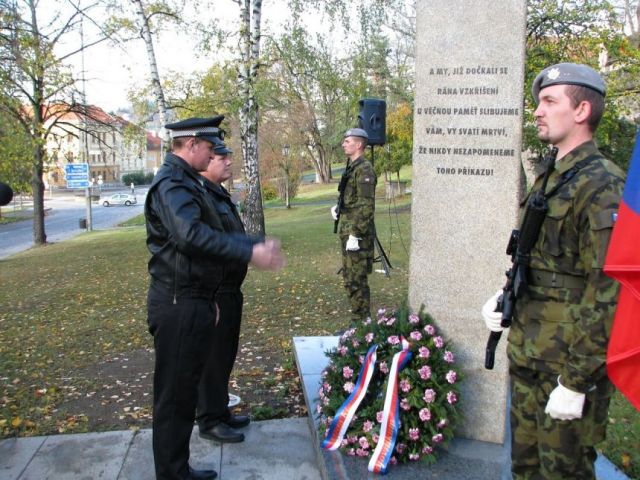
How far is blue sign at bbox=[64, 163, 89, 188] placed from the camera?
3108 centimetres

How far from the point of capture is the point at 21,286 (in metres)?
11.9

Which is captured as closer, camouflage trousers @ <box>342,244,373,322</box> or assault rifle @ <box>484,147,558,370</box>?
assault rifle @ <box>484,147,558,370</box>

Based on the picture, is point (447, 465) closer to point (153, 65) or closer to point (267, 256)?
point (267, 256)

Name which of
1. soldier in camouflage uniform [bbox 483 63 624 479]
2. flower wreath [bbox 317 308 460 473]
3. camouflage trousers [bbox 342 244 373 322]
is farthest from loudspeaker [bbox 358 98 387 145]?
soldier in camouflage uniform [bbox 483 63 624 479]

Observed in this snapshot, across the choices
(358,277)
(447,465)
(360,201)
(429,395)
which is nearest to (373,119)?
(360,201)

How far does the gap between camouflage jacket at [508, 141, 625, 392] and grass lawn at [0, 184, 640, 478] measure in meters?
1.89

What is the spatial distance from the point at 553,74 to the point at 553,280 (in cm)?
86

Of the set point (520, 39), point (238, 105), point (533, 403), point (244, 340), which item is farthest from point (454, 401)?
point (238, 105)

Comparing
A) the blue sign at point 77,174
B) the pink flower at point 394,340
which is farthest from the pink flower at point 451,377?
the blue sign at point 77,174

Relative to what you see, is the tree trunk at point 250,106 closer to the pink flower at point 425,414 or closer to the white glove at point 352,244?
the white glove at point 352,244

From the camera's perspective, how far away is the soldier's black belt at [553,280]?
2.34 m

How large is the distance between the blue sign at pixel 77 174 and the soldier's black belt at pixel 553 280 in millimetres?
31779

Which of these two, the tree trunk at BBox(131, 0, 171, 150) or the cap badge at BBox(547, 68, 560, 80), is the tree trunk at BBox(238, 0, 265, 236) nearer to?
the tree trunk at BBox(131, 0, 171, 150)

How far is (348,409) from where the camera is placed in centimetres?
359
